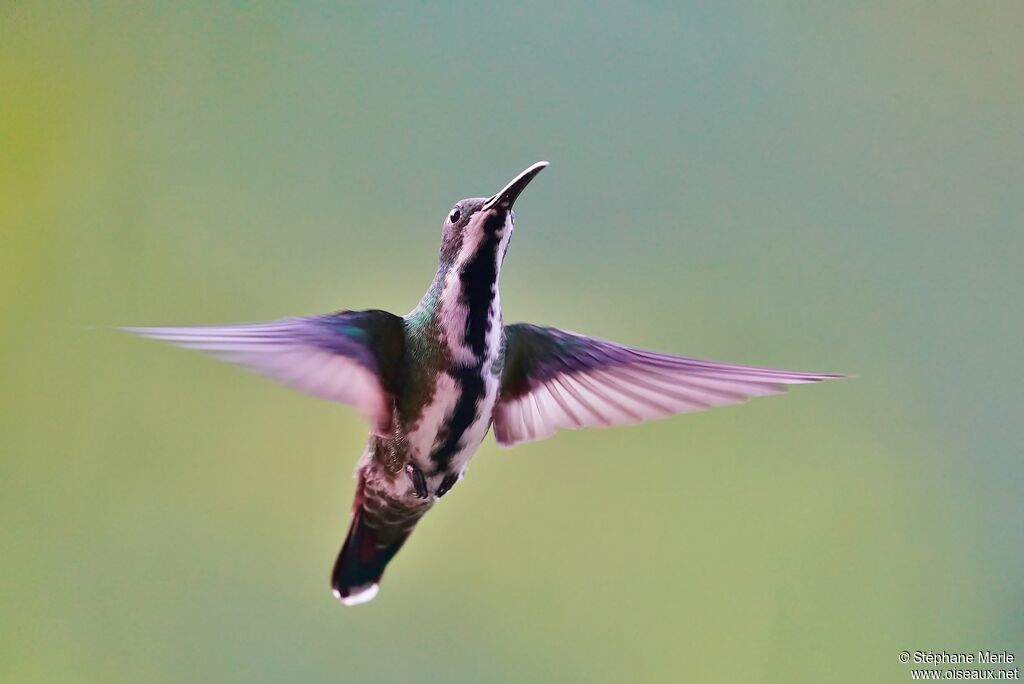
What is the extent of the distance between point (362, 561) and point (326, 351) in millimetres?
325

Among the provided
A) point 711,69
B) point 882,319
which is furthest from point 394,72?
point 882,319

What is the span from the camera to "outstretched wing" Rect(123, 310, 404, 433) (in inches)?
19.3

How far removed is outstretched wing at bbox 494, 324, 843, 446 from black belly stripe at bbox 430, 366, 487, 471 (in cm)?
6

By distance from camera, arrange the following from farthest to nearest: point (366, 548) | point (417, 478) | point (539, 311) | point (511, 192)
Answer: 1. point (539, 311)
2. point (366, 548)
3. point (417, 478)
4. point (511, 192)

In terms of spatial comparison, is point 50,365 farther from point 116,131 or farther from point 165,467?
point 116,131

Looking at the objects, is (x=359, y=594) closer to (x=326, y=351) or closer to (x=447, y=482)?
(x=447, y=482)

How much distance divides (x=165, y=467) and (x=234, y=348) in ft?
3.27

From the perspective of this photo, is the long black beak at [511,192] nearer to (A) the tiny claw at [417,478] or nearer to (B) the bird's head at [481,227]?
(B) the bird's head at [481,227]

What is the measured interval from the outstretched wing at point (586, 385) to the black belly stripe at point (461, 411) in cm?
6

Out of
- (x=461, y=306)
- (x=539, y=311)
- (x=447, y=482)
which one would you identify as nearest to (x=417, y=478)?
(x=447, y=482)

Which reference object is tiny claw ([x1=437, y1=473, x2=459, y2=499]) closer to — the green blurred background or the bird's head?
the bird's head

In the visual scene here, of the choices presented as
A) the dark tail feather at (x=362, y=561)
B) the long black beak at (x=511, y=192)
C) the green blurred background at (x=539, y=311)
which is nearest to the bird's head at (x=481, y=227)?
the long black beak at (x=511, y=192)

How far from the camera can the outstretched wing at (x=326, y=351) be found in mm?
490

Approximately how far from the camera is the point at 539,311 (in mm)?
1387
